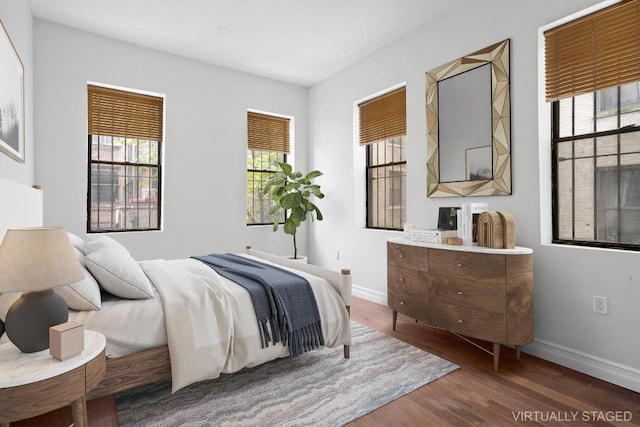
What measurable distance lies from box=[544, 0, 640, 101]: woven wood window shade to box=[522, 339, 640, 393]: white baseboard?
1.79m

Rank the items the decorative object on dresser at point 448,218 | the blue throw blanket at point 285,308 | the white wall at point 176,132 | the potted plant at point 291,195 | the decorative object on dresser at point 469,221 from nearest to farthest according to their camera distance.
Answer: the blue throw blanket at point 285,308 → the decorative object on dresser at point 469,221 → the decorative object on dresser at point 448,218 → the white wall at point 176,132 → the potted plant at point 291,195

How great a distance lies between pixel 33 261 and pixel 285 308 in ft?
4.33

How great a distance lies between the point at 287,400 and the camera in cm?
204

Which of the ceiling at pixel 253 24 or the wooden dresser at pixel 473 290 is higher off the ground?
the ceiling at pixel 253 24

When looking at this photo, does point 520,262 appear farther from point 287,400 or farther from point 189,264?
point 189,264

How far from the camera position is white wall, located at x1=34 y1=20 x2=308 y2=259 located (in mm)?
3490

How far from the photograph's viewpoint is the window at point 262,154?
15.9 ft

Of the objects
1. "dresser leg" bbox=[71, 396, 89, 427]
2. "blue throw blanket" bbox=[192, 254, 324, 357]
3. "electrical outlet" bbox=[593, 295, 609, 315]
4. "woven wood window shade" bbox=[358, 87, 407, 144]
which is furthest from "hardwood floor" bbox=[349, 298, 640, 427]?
"woven wood window shade" bbox=[358, 87, 407, 144]

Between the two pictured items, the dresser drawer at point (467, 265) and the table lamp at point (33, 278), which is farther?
the dresser drawer at point (467, 265)

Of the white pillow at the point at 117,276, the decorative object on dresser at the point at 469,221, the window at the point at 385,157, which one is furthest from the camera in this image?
the window at the point at 385,157

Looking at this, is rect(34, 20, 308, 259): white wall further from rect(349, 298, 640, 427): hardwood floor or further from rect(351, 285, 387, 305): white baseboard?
rect(349, 298, 640, 427): hardwood floor

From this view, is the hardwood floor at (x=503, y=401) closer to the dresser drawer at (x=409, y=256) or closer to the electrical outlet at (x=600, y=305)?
the electrical outlet at (x=600, y=305)

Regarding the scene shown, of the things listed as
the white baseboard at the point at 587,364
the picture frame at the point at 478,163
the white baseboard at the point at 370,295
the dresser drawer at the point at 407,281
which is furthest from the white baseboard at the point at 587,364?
the white baseboard at the point at 370,295

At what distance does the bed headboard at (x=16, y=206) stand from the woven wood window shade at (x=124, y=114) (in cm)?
136
